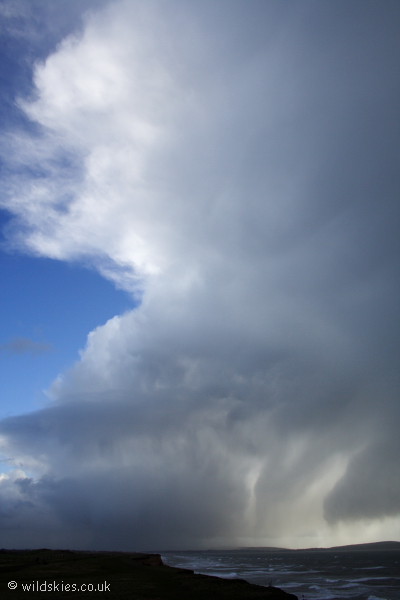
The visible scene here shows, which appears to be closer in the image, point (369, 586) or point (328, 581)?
point (369, 586)

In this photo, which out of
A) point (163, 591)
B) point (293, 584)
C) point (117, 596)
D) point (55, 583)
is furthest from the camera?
point (293, 584)

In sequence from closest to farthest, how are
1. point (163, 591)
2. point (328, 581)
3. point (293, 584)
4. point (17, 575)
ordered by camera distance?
1. point (163, 591)
2. point (17, 575)
3. point (293, 584)
4. point (328, 581)

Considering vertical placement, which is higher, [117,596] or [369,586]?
[117,596]

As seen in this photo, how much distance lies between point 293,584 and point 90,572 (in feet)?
120

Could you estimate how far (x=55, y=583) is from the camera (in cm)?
6256

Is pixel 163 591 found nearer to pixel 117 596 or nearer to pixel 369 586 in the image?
pixel 117 596

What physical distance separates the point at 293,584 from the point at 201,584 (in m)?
27.6

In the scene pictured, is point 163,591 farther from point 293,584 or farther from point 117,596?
point 293,584

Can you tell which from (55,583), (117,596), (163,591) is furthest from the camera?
(55,583)

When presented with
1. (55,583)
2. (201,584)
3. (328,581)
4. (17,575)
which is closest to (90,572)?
(17,575)

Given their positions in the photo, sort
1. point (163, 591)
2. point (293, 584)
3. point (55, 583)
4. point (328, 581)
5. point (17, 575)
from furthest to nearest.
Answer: point (328, 581), point (293, 584), point (17, 575), point (55, 583), point (163, 591)

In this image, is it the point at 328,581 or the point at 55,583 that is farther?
the point at 328,581

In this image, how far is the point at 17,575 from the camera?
249 ft

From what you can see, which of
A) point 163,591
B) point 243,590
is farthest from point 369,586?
point 163,591
